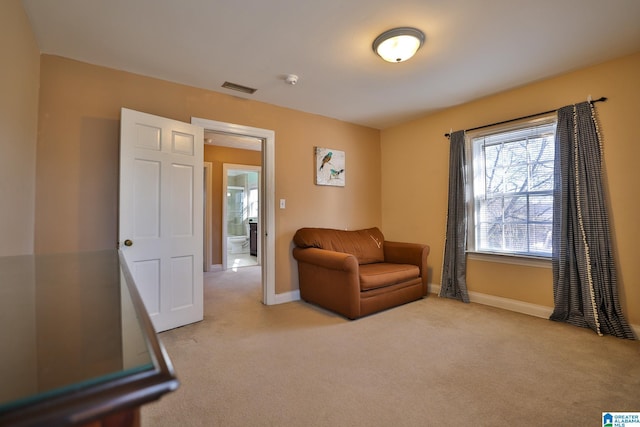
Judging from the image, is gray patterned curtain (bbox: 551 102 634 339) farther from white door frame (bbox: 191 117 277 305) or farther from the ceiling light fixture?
white door frame (bbox: 191 117 277 305)

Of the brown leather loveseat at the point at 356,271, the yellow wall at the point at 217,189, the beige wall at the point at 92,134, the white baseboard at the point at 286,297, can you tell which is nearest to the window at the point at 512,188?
the brown leather loveseat at the point at 356,271

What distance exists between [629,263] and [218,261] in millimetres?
5790

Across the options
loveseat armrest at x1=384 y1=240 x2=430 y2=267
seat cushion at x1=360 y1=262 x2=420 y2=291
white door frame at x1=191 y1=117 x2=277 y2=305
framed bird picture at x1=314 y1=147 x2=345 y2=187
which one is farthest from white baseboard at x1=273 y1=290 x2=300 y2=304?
framed bird picture at x1=314 y1=147 x2=345 y2=187

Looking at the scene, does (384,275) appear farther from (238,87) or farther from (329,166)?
(238,87)

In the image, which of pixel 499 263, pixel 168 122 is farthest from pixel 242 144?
pixel 499 263

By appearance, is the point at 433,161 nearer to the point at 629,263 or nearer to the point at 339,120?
the point at 339,120

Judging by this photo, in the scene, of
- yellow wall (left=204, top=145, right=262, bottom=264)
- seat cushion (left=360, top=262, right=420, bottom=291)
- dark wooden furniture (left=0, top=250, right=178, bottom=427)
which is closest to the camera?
dark wooden furniture (left=0, top=250, right=178, bottom=427)

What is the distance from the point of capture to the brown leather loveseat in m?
2.97

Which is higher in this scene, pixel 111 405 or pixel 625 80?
pixel 625 80

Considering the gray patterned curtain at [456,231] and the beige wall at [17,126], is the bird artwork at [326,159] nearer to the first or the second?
the gray patterned curtain at [456,231]

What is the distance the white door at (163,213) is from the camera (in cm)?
254

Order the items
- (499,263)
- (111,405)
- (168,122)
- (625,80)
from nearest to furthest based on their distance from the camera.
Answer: (111,405)
(625,80)
(168,122)
(499,263)

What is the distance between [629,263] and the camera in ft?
8.21

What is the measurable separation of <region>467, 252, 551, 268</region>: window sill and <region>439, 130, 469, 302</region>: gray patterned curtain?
149 millimetres
